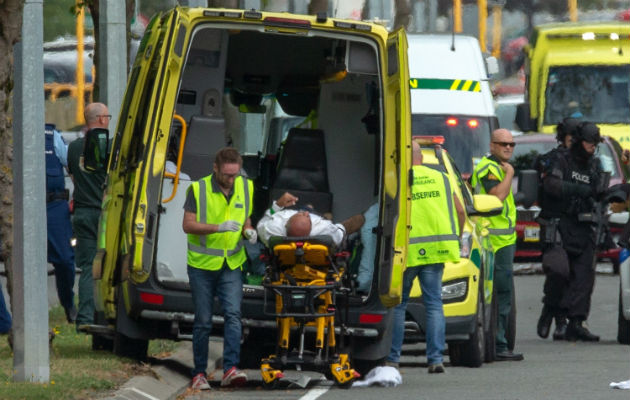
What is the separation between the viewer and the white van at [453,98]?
2178 cm

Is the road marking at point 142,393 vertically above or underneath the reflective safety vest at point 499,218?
underneath

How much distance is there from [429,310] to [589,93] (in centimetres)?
1893

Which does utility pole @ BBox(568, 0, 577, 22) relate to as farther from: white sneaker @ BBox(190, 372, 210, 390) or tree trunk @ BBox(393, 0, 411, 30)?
white sneaker @ BBox(190, 372, 210, 390)

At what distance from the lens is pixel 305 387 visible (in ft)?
41.2

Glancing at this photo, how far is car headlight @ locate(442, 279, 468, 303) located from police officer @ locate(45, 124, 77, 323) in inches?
141

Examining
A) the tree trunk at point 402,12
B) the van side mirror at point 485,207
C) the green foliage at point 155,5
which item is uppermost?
the tree trunk at point 402,12

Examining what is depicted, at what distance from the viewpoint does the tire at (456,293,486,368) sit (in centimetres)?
1407

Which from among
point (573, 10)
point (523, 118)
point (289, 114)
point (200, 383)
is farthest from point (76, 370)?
point (573, 10)

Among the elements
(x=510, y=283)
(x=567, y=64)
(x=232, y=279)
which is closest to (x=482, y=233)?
(x=510, y=283)

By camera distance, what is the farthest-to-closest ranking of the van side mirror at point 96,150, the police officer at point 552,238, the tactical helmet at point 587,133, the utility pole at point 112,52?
the utility pole at point 112,52
the police officer at point 552,238
the tactical helmet at point 587,133
the van side mirror at point 96,150

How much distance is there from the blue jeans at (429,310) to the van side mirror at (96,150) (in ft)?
7.45

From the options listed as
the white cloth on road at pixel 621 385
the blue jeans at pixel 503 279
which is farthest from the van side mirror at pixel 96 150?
the white cloth on road at pixel 621 385

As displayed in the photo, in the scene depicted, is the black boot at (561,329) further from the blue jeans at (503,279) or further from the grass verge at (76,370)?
the grass verge at (76,370)

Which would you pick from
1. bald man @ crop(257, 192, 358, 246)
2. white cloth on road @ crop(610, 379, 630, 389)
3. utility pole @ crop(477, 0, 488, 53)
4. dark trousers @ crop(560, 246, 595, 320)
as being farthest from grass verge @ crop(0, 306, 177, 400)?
utility pole @ crop(477, 0, 488, 53)
